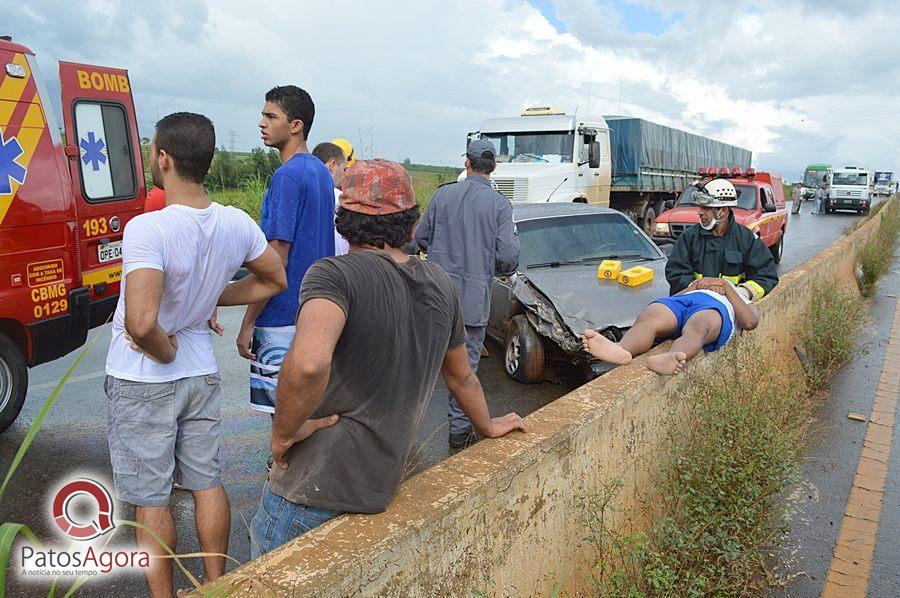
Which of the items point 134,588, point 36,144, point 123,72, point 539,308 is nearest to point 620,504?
point 134,588

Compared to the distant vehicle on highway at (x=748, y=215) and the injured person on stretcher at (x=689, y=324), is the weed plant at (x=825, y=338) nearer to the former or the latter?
the injured person on stretcher at (x=689, y=324)

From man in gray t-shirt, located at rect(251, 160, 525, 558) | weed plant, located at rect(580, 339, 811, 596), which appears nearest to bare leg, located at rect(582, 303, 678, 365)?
weed plant, located at rect(580, 339, 811, 596)

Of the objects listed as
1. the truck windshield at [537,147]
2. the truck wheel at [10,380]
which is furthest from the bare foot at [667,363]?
the truck windshield at [537,147]

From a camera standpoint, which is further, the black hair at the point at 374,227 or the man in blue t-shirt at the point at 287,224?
the man in blue t-shirt at the point at 287,224

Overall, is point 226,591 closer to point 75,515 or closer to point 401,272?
point 401,272

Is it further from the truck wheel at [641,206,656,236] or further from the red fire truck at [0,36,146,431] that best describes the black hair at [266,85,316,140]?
the truck wheel at [641,206,656,236]

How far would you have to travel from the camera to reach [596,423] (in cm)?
280

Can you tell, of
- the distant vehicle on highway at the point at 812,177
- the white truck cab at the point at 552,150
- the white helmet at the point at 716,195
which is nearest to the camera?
the white helmet at the point at 716,195

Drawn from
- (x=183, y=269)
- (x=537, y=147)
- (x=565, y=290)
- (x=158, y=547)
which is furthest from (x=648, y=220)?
(x=158, y=547)

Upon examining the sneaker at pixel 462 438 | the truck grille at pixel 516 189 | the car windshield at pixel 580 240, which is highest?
the truck grille at pixel 516 189

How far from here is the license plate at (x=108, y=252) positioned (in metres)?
5.20

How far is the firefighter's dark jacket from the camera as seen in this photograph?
5.21 meters

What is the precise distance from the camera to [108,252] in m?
5.29

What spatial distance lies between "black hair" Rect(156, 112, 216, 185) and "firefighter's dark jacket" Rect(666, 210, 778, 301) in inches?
150
